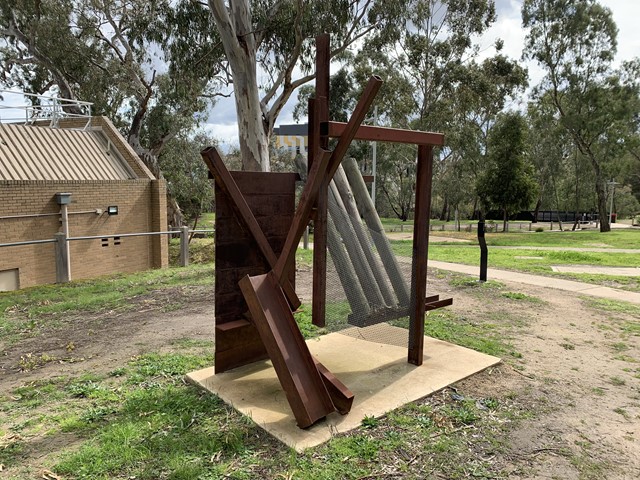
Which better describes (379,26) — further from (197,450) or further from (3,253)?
(197,450)

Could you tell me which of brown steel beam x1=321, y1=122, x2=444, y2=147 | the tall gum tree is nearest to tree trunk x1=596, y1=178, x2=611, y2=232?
the tall gum tree

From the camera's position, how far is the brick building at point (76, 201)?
436 inches

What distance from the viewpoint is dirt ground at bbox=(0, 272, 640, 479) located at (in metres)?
2.93

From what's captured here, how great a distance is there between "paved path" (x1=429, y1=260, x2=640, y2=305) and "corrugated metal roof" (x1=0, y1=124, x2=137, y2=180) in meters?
9.61

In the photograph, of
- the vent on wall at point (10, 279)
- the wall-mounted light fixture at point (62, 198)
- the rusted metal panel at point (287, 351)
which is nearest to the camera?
the rusted metal panel at point (287, 351)

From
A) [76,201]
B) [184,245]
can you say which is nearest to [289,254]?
[184,245]

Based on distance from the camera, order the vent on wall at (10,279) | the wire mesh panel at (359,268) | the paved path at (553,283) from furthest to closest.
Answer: the vent on wall at (10,279), the paved path at (553,283), the wire mesh panel at (359,268)

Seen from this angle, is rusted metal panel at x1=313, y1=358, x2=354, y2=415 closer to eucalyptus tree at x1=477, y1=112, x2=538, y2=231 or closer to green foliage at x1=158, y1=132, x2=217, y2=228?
green foliage at x1=158, y1=132, x2=217, y2=228

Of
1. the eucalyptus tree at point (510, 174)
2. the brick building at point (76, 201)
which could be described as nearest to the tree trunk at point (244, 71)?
the brick building at point (76, 201)

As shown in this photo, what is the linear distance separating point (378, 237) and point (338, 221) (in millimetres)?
681

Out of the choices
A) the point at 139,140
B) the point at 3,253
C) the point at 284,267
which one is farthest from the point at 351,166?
the point at 139,140

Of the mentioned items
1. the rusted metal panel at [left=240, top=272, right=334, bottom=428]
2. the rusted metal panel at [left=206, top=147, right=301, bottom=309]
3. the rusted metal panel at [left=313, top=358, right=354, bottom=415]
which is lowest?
the rusted metal panel at [left=313, top=358, right=354, bottom=415]

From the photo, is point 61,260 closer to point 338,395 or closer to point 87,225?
point 87,225

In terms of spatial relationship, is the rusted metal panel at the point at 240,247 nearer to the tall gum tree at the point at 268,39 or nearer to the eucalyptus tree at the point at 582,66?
the tall gum tree at the point at 268,39
